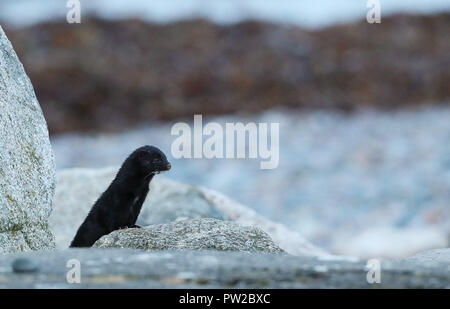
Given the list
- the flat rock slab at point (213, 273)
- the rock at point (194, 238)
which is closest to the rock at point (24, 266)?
the flat rock slab at point (213, 273)

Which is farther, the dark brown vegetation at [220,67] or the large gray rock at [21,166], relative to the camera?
the dark brown vegetation at [220,67]

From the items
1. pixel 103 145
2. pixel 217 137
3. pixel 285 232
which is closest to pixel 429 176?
pixel 217 137

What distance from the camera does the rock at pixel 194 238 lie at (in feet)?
25.3

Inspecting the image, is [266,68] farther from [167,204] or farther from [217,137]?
[167,204]

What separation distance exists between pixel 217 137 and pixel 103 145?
139 inches

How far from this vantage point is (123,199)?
9797 millimetres

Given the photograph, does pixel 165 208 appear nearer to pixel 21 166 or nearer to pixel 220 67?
pixel 21 166

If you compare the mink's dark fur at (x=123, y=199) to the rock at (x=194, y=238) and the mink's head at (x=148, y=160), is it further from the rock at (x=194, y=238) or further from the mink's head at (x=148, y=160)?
the rock at (x=194, y=238)

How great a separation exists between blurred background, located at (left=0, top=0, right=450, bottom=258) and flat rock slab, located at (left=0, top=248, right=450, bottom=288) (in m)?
14.8

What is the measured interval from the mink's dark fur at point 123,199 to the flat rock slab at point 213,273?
8.96 feet

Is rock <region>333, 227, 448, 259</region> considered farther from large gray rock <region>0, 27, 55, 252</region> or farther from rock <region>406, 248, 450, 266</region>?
large gray rock <region>0, 27, 55, 252</region>

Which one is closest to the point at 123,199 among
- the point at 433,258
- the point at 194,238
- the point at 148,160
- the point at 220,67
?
the point at 148,160
